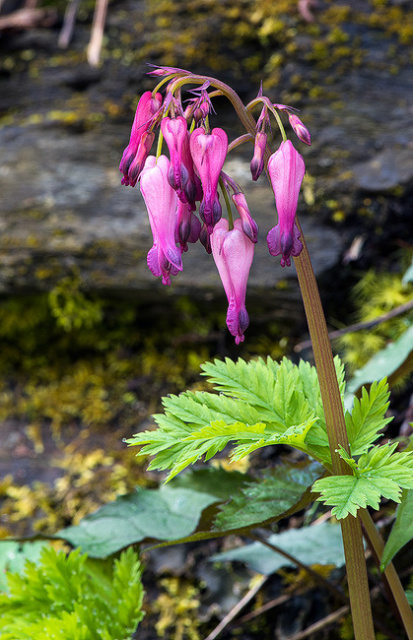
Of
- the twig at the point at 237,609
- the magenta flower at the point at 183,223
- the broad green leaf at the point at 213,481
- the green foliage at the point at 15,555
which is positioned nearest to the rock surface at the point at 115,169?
the broad green leaf at the point at 213,481

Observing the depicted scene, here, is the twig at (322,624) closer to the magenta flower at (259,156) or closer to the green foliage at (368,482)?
the green foliage at (368,482)

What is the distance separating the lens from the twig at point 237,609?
81.2 inches

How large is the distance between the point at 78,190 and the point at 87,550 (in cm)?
203

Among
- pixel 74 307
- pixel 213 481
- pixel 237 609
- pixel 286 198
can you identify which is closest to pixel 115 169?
pixel 74 307

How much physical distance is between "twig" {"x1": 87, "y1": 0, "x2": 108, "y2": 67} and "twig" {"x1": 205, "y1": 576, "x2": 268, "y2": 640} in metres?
2.84

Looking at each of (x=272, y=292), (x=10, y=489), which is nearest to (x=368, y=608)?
(x=272, y=292)

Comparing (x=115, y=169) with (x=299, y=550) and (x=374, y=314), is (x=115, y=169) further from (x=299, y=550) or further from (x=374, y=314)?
(x=299, y=550)

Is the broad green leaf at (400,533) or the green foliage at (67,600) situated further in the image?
the green foliage at (67,600)

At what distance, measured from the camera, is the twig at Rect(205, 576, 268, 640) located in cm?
206

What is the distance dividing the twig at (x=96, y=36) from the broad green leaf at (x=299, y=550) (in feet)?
8.93

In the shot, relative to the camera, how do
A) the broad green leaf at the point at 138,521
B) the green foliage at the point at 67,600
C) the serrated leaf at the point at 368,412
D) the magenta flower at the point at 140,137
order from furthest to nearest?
the broad green leaf at the point at 138,521
the green foliage at the point at 67,600
the serrated leaf at the point at 368,412
the magenta flower at the point at 140,137

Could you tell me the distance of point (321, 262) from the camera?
2.68m

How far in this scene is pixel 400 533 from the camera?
126cm

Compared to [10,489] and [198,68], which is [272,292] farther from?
[10,489]
